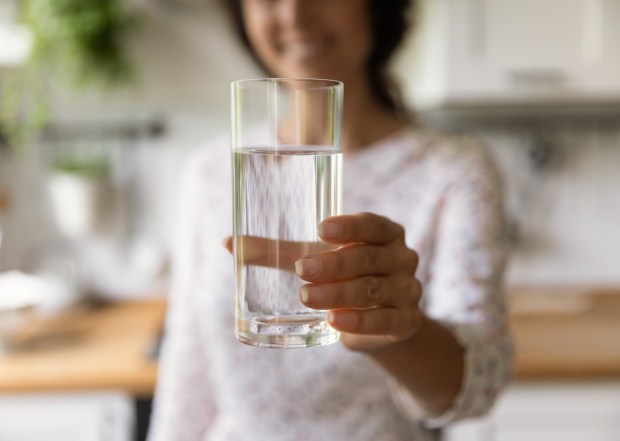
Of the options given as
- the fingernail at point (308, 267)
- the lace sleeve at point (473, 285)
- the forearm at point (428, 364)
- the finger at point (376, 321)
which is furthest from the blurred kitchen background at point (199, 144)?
the fingernail at point (308, 267)

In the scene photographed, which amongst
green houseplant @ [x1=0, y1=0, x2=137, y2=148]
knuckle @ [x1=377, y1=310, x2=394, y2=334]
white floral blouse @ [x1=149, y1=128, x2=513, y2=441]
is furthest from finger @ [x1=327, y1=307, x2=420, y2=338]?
green houseplant @ [x1=0, y1=0, x2=137, y2=148]

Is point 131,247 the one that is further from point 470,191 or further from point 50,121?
Answer: point 470,191

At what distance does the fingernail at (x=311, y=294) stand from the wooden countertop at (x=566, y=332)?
1277 millimetres

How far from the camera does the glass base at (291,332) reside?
0.51 meters

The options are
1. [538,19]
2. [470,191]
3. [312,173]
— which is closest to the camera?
[312,173]

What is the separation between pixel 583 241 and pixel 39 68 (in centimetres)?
173

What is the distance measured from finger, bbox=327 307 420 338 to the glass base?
12 mm

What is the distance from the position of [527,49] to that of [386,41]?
73 centimetres

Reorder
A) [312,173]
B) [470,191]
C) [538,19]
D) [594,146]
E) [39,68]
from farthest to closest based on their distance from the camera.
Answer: [594,146] < [39,68] < [538,19] < [470,191] < [312,173]

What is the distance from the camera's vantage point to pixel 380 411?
101 centimetres

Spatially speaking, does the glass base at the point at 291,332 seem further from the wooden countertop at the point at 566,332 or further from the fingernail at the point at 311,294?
the wooden countertop at the point at 566,332

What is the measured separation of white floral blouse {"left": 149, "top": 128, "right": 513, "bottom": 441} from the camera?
2.97 feet

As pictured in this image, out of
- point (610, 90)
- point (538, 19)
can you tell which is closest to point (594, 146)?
point (610, 90)

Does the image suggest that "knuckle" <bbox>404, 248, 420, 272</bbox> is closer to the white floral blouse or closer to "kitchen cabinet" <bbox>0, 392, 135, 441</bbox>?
the white floral blouse
